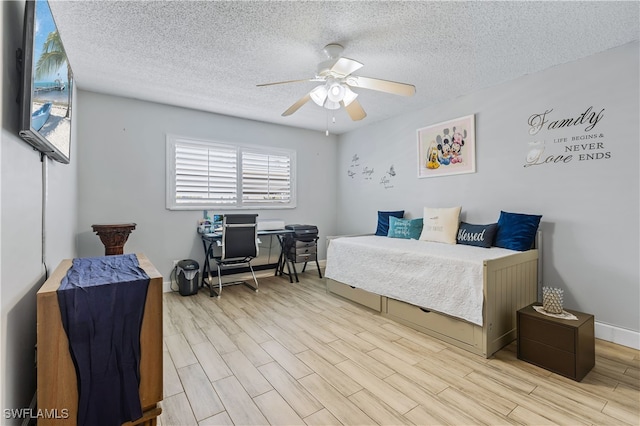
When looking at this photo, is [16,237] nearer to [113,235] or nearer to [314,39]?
[113,235]

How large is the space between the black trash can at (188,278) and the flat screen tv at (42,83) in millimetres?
2145

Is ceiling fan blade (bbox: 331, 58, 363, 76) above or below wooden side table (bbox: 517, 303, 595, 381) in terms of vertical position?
above

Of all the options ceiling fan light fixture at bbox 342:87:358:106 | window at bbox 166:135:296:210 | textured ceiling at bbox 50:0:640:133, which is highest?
textured ceiling at bbox 50:0:640:133

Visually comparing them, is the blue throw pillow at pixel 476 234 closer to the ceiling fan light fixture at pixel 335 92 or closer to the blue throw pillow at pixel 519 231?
the blue throw pillow at pixel 519 231

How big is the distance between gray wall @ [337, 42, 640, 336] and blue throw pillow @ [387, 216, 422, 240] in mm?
452

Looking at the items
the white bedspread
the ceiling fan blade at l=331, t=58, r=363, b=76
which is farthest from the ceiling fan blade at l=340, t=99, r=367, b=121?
the white bedspread

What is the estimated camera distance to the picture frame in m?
3.51

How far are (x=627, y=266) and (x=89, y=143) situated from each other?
545 centimetres

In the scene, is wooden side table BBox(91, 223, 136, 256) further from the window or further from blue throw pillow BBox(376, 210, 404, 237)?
blue throw pillow BBox(376, 210, 404, 237)

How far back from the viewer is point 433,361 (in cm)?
223

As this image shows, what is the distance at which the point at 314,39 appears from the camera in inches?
92.8

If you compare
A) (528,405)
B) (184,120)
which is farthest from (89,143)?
(528,405)

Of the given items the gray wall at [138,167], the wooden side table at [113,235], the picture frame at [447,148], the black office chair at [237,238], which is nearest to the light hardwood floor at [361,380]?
the black office chair at [237,238]

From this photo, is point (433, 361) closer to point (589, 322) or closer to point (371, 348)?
point (371, 348)
